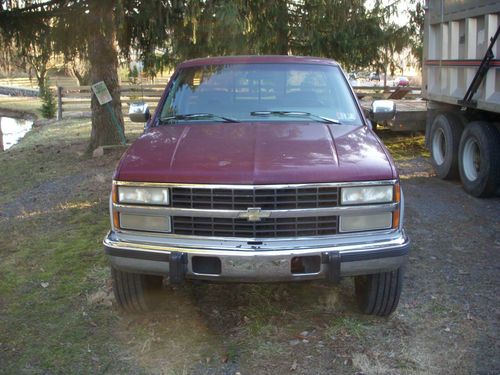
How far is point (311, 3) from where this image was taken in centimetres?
1267

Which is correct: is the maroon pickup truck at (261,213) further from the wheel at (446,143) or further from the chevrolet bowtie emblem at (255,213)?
the wheel at (446,143)

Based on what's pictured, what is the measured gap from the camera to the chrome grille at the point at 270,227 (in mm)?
3604

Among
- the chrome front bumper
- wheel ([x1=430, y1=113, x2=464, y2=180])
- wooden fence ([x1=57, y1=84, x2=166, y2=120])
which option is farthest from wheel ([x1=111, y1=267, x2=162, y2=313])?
wooden fence ([x1=57, y1=84, x2=166, y2=120])

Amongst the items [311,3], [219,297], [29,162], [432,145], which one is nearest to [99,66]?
[29,162]

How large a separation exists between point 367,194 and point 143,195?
1.42 metres

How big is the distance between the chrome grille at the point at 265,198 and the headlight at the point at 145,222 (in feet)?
0.83

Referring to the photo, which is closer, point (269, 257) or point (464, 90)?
point (269, 257)

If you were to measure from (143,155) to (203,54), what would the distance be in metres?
9.37

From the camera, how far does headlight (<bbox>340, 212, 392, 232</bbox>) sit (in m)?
3.63

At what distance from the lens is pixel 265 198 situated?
357 cm

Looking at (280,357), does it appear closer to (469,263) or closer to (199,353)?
(199,353)

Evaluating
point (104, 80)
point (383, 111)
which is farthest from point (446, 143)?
point (104, 80)

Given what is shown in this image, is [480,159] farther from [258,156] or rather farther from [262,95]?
[258,156]

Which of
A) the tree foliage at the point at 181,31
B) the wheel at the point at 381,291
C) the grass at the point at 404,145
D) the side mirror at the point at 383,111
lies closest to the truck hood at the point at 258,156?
the wheel at the point at 381,291
